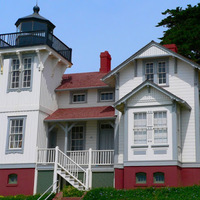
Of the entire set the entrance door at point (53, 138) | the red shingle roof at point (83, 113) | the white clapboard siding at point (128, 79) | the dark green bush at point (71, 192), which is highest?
the white clapboard siding at point (128, 79)

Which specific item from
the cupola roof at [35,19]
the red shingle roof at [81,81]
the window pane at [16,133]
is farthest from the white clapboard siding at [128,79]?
the cupola roof at [35,19]

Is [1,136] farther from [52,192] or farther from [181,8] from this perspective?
[181,8]

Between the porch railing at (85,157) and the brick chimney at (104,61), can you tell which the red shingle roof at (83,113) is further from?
the brick chimney at (104,61)

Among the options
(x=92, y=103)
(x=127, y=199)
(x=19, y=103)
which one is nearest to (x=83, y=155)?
(x=92, y=103)

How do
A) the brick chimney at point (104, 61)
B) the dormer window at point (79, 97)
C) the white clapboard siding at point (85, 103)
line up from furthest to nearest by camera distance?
the brick chimney at point (104, 61)
the dormer window at point (79, 97)
the white clapboard siding at point (85, 103)

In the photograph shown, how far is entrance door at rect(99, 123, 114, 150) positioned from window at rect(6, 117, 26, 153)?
190 inches

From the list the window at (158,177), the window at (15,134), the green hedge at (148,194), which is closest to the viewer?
the green hedge at (148,194)

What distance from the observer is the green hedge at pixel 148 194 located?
717 inches

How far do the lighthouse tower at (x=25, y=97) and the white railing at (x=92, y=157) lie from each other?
215 centimetres

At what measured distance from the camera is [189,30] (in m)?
32.8

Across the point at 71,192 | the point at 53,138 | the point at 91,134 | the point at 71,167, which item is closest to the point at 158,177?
the point at 71,192

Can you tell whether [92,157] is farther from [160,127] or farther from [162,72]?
[162,72]

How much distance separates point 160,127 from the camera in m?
20.8

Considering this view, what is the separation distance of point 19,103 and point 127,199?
9.13 m
